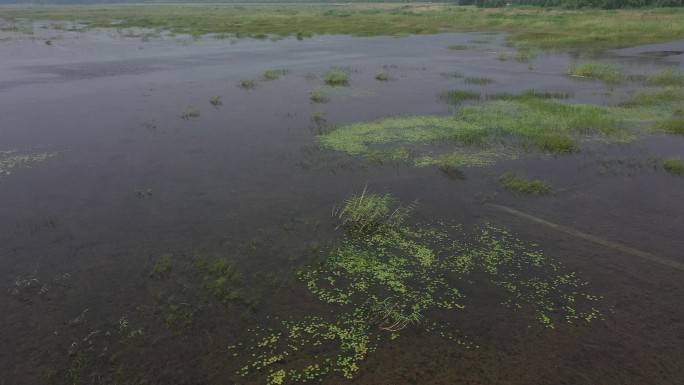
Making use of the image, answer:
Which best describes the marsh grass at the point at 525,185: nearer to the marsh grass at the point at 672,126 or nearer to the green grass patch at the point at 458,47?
the marsh grass at the point at 672,126

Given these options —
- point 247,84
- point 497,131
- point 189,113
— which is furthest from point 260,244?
point 247,84

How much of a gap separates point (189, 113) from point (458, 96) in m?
12.6

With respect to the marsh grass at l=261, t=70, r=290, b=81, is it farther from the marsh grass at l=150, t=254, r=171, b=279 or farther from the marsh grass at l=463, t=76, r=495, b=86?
the marsh grass at l=150, t=254, r=171, b=279

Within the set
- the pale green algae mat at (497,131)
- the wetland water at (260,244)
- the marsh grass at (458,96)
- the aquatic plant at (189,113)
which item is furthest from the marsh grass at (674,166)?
the aquatic plant at (189,113)

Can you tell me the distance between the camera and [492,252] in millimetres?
9484

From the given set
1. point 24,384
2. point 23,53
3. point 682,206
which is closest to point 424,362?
point 24,384

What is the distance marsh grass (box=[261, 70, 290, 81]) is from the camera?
93.3 feet


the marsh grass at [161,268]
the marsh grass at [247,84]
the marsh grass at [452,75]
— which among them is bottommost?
the marsh grass at [161,268]

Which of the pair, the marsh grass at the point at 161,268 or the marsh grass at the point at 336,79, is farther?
the marsh grass at the point at 336,79

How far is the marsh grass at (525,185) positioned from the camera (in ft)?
39.9

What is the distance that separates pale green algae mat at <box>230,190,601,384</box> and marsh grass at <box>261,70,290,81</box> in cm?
1950

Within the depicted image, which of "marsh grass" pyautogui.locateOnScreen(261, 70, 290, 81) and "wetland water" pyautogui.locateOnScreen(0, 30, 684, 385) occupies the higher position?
"marsh grass" pyautogui.locateOnScreen(261, 70, 290, 81)

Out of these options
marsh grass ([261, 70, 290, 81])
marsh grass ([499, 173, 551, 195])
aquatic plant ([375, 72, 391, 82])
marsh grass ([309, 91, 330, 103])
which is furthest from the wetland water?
marsh grass ([261, 70, 290, 81])

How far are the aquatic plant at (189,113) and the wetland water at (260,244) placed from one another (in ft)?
0.57
